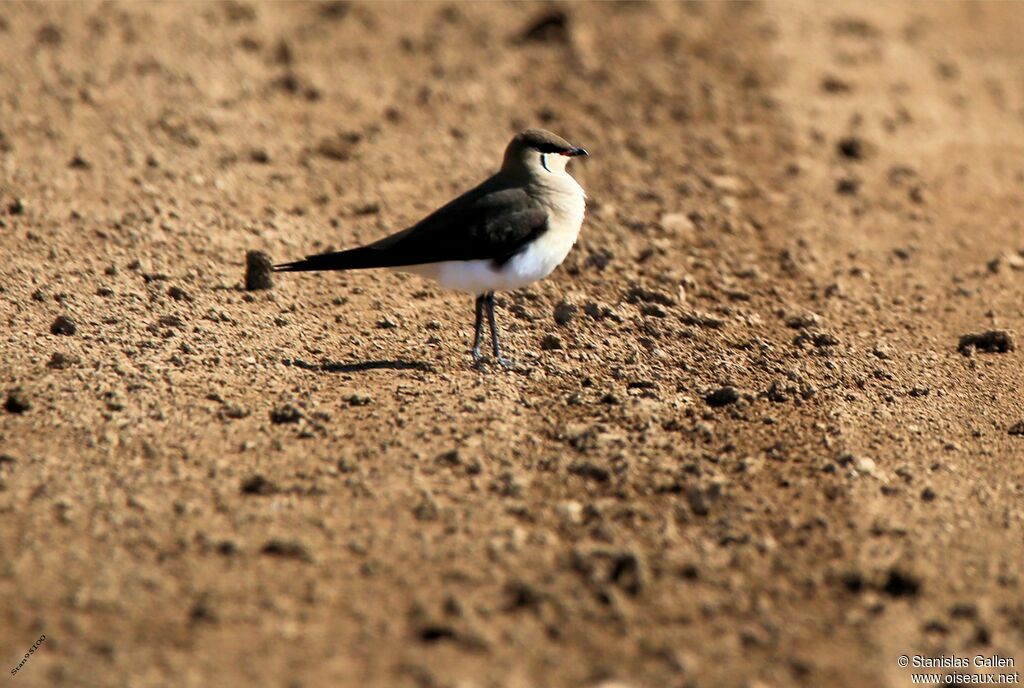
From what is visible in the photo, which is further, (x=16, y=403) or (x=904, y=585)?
(x=16, y=403)

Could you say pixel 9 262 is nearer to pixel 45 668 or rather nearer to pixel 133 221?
pixel 133 221

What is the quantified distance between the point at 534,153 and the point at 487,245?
2.45ft

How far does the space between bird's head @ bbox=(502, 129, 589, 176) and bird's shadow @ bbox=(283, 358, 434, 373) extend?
119 cm

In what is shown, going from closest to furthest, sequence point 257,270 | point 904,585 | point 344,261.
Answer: point 904,585 → point 344,261 → point 257,270

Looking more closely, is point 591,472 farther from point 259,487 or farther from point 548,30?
point 548,30

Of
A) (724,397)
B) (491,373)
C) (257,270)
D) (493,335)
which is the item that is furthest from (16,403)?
(724,397)

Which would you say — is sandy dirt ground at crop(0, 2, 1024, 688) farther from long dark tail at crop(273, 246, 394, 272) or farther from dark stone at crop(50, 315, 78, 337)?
long dark tail at crop(273, 246, 394, 272)

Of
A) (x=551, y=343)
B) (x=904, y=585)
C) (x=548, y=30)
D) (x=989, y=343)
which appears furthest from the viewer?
(x=548, y=30)

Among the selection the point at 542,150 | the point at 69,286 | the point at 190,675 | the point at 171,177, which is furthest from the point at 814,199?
the point at 190,675

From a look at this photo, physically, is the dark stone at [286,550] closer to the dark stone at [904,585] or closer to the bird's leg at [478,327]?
the bird's leg at [478,327]

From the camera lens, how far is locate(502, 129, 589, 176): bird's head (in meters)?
7.16

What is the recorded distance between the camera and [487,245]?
6.70 meters

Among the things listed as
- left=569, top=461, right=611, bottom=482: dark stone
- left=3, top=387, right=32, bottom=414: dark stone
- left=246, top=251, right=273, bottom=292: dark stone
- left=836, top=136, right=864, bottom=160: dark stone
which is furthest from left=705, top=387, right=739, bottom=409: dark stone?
left=836, top=136, right=864, bottom=160: dark stone

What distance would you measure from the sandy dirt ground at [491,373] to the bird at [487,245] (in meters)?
0.43
